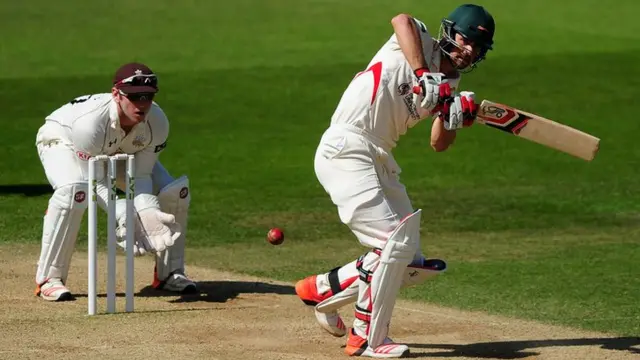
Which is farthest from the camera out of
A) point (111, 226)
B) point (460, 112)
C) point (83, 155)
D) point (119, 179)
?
point (119, 179)

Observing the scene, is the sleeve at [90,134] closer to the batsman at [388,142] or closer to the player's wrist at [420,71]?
the batsman at [388,142]

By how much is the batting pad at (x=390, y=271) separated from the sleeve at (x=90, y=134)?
225 cm

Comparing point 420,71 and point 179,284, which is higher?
point 420,71

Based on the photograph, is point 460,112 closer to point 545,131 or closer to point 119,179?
point 545,131

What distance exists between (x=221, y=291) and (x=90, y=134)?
1.39 metres

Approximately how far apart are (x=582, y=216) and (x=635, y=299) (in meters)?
3.05

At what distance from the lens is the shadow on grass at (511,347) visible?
7066 mm

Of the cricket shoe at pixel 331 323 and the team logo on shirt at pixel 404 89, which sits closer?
the team logo on shirt at pixel 404 89

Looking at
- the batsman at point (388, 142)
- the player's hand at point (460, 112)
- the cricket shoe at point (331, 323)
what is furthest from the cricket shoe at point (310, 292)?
the player's hand at point (460, 112)

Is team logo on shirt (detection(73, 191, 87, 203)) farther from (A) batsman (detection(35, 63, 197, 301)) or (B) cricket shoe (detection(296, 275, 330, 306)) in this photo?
(B) cricket shoe (detection(296, 275, 330, 306))


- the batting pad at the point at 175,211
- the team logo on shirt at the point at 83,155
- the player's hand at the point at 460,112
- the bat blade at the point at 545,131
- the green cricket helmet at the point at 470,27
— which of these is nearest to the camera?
the player's hand at the point at 460,112

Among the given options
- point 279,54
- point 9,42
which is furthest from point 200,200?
point 9,42

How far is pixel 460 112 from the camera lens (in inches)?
265

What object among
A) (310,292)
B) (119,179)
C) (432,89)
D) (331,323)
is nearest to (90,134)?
(119,179)
